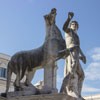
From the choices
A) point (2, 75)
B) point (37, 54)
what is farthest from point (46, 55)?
point (2, 75)

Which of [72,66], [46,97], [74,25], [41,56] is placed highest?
[74,25]

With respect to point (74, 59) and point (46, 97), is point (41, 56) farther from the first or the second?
point (46, 97)

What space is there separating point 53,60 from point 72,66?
2.49 feet

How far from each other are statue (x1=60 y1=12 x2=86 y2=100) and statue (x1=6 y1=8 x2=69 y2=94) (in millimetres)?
297

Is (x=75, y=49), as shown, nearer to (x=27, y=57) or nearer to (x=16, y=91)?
(x=27, y=57)

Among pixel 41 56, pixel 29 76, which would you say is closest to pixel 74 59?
pixel 41 56

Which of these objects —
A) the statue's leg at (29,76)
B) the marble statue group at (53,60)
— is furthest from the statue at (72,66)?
the statue's leg at (29,76)

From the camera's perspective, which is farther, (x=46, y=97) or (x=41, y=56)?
(x=41, y=56)

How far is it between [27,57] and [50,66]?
991mm

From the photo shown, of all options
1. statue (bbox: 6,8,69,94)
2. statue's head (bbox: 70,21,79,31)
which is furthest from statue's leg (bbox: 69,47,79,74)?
statue's head (bbox: 70,21,79,31)

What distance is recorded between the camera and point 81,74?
46.9 feet

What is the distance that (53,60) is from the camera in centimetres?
1388

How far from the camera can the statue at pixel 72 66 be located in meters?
13.7

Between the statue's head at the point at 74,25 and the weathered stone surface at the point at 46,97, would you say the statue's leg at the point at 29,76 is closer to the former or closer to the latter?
the weathered stone surface at the point at 46,97
